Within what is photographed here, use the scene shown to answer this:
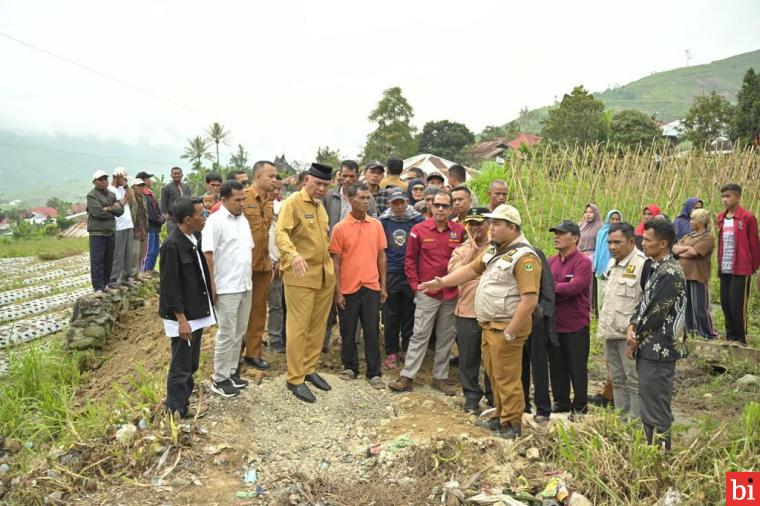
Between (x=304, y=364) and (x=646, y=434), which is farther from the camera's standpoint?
(x=304, y=364)

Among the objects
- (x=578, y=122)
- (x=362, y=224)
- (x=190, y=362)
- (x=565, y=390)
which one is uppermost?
(x=578, y=122)

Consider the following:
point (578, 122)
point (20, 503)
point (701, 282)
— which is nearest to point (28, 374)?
point (20, 503)

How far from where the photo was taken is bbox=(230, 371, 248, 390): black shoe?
4715 millimetres

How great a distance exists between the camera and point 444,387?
5309 millimetres

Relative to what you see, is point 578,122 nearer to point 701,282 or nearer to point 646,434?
point 701,282

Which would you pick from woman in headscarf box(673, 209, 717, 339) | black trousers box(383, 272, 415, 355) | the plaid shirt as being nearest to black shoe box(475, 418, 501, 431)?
black trousers box(383, 272, 415, 355)

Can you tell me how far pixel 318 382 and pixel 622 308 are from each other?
105 inches

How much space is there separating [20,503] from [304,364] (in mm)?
2247

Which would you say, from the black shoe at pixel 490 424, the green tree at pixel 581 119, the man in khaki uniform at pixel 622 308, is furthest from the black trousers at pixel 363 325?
the green tree at pixel 581 119

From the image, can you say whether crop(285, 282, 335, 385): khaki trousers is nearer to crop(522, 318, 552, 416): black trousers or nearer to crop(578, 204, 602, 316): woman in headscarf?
crop(522, 318, 552, 416): black trousers

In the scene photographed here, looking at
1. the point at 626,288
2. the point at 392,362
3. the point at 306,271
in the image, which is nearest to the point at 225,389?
the point at 306,271

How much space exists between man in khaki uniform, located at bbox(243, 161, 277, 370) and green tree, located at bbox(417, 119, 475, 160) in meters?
38.7

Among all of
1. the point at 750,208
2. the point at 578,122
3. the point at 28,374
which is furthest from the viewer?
the point at 578,122

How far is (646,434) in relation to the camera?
144 inches
